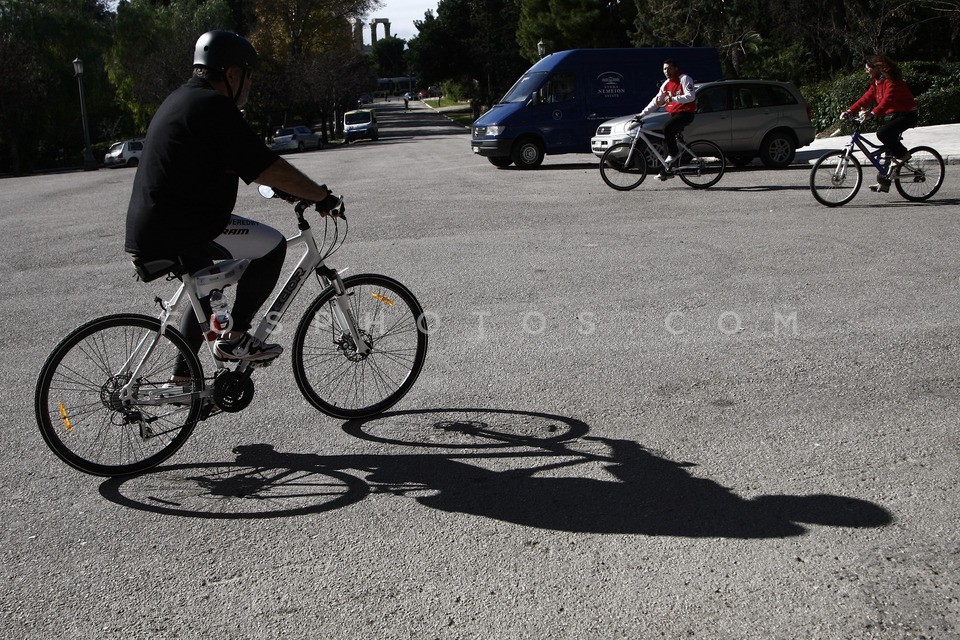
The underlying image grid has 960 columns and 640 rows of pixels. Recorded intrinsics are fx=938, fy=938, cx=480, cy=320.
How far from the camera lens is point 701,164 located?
1382 cm

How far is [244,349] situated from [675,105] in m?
10.9

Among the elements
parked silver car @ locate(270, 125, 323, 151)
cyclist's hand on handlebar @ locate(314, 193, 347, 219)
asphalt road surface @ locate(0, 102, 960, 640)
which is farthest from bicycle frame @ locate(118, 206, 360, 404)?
parked silver car @ locate(270, 125, 323, 151)

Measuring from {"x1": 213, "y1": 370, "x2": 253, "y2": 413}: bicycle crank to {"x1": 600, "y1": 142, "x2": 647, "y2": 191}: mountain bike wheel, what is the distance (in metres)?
10.1

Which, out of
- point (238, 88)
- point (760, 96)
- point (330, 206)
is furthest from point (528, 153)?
point (238, 88)

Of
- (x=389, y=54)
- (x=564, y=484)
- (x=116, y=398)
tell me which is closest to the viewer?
(x=564, y=484)

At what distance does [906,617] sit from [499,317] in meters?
4.27

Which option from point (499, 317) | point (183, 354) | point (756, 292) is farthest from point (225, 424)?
point (756, 292)

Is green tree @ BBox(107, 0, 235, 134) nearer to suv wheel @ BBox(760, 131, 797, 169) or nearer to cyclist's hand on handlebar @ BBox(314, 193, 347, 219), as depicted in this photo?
suv wheel @ BBox(760, 131, 797, 169)

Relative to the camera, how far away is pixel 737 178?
50.9 feet

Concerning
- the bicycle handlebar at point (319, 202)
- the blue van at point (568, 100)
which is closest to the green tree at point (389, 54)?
the blue van at point (568, 100)

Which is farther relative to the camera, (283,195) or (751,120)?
(751,120)

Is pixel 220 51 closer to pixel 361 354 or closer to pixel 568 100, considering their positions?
pixel 361 354

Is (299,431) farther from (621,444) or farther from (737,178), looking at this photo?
(737,178)

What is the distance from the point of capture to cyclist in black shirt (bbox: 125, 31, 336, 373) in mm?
3973
